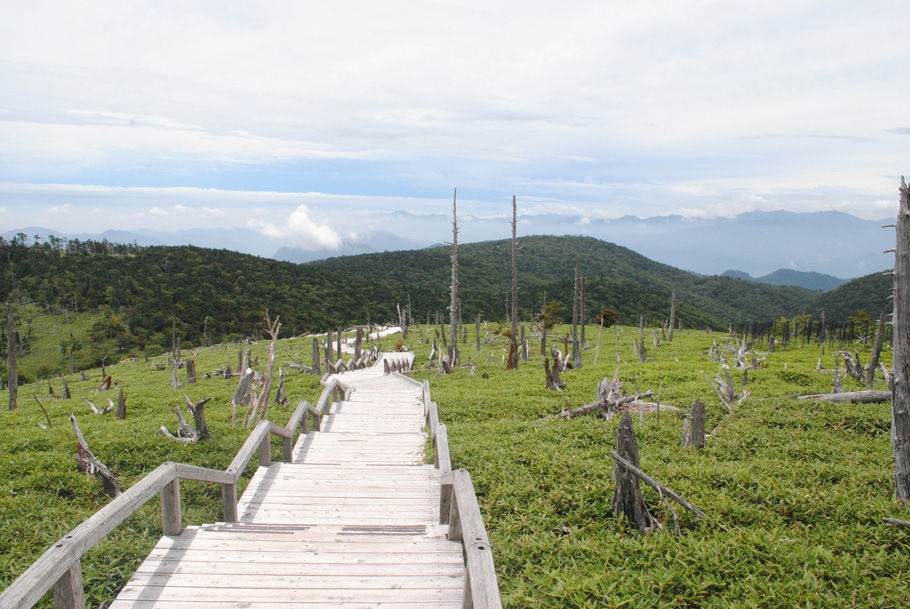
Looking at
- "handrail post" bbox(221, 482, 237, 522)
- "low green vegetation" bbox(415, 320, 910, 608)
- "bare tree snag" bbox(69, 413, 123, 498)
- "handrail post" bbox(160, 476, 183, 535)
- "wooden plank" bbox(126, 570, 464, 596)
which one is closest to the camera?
"wooden plank" bbox(126, 570, 464, 596)

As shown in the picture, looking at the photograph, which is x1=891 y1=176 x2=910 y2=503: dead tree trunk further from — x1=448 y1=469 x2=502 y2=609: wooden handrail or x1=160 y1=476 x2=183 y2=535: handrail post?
x1=160 y1=476 x2=183 y2=535: handrail post

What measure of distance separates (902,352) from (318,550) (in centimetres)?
694

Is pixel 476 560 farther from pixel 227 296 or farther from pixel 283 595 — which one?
pixel 227 296

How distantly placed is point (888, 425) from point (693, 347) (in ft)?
75.4

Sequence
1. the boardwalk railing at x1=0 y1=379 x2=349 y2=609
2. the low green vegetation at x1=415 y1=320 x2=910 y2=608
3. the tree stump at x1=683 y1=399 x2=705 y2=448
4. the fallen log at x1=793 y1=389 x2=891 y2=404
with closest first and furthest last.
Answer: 1. the boardwalk railing at x1=0 y1=379 x2=349 y2=609
2. the low green vegetation at x1=415 y1=320 x2=910 y2=608
3. the tree stump at x1=683 y1=399 x2=705 y2=448
4. the fallen log at x1=793 y1=389 x2=891 y2=404

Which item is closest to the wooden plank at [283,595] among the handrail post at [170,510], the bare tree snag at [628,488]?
the handrail post at [170,510]

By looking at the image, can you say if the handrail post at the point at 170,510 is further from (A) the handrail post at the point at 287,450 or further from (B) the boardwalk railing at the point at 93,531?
(A) the handrail post at the point at 287,450

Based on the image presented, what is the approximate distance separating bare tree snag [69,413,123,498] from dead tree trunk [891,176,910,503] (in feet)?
33.0

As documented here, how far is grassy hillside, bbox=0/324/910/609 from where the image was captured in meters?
4.73

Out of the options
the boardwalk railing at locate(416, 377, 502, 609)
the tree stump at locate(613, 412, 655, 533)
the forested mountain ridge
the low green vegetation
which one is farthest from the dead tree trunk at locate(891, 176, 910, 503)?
the forested mountain ridge

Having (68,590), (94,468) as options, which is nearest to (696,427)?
(68,590)

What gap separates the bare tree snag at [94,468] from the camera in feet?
23.5

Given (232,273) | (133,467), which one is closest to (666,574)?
(133,467)

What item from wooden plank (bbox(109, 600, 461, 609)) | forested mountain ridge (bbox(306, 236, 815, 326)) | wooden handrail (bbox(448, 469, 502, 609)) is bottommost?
wooden plank (bbox(109, 600, 461, 609))
